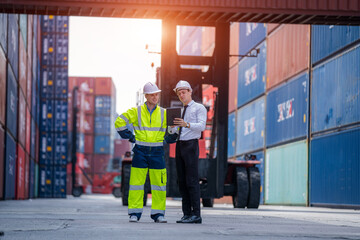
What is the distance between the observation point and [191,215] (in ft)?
25.0

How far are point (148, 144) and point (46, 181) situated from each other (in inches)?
1157

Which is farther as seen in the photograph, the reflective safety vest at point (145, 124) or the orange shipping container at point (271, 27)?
the orange shipping container at point (271, 27)

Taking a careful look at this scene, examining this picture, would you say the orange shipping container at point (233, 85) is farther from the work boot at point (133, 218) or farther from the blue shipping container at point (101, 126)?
the blue shipping container at point (101, 126)

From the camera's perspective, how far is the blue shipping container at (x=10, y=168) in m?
20.1

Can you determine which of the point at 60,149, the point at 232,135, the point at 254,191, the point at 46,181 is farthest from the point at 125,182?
the point at 46,181

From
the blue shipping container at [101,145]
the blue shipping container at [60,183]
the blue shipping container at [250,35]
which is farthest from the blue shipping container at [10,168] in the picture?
the blue shipping container at [101,145]

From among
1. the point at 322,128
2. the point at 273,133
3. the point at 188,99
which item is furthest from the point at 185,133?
the point at 273,133

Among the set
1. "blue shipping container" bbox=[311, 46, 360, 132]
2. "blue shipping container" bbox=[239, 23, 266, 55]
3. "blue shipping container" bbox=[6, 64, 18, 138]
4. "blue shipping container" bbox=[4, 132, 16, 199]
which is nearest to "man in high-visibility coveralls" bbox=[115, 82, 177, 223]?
"blue shipping container" bbox=[311, 46, 360, 132]

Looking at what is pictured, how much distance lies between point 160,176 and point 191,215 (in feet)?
1.92

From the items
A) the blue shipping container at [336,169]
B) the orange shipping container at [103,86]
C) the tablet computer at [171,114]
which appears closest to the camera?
the tablet computer at [171,114]

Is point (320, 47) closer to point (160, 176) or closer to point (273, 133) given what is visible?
point (273, 133)

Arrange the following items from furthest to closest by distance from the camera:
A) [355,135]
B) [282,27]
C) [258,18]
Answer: [282,27] < [355,135] < [258,18]

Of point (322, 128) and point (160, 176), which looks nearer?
point (160, 176)

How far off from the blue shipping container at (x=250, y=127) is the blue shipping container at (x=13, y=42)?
9032 mm
